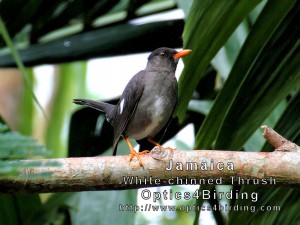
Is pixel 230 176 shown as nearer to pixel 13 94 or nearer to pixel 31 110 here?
pixel 31 110

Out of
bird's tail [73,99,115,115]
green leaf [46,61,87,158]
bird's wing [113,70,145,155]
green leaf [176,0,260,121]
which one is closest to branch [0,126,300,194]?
green leaf [176,0,260,121]

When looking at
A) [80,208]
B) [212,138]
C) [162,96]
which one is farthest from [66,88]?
[212,138]

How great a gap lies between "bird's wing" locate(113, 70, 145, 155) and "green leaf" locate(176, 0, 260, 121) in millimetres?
1214

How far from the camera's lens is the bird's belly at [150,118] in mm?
3535

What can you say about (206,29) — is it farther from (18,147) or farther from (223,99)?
(18,147)

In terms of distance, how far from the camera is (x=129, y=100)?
3.56m

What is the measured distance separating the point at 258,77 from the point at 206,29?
0.77 ft

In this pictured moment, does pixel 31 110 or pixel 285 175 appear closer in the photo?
pixel 285 175

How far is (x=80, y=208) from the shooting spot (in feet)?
7.73

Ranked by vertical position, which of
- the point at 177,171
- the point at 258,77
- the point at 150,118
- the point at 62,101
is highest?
the point at 62,101

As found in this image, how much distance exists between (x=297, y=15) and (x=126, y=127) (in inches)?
64.5

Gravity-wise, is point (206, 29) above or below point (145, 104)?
above

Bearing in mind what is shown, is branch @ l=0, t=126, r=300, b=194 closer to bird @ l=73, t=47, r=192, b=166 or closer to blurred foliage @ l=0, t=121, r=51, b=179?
blurred foliage @ l=0, t=121, r=51, b=179

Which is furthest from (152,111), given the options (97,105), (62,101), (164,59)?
(62,101)
